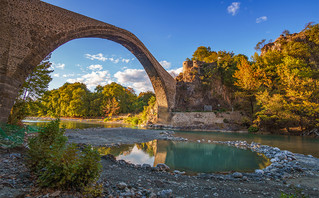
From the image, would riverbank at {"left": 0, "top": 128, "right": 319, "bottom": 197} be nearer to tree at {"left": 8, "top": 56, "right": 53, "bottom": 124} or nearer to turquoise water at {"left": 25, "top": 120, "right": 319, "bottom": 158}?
turquoise water at {"left": 25, "top": 120, "right": 319, "bottom": 158}

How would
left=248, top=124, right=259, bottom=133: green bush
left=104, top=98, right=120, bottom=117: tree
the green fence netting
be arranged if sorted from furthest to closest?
left=104, top=98, right=120, bottom=117: tree, left=248, top=124, right=259, bottom=133: green bush, the green fence netting

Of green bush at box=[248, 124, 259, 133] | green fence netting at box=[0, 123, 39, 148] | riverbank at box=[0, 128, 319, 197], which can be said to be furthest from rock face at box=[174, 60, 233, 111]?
Answer: green fence netting at box=[0, 123, 39, 148]

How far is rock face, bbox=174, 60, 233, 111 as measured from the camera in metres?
29.8

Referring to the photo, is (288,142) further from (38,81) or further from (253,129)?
(38,81)

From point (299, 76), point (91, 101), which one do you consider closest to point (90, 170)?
point (299, 76)

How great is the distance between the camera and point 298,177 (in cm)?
418

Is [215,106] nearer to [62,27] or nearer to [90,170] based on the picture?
[62,27]

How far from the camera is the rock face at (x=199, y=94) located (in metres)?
29.8

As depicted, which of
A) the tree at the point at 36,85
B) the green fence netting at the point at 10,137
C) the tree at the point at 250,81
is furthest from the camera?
the tree at the point at 250,81

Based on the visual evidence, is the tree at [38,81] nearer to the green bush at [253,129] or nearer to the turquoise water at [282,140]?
the turquoise water at [282,140]

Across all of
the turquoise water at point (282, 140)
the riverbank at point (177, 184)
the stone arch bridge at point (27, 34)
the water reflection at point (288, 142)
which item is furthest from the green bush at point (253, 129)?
the stone arch bridge at point (27, 34)

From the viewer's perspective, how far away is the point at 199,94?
99.8ft

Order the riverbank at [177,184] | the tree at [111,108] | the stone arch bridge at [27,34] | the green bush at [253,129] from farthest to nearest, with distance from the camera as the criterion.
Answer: the tree at [111,108]
the green bush at [253,129]
the stone arch bridge at [27,34]
the riverbank at [177,184]

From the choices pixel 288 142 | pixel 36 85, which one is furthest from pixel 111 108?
pixel 288 142
